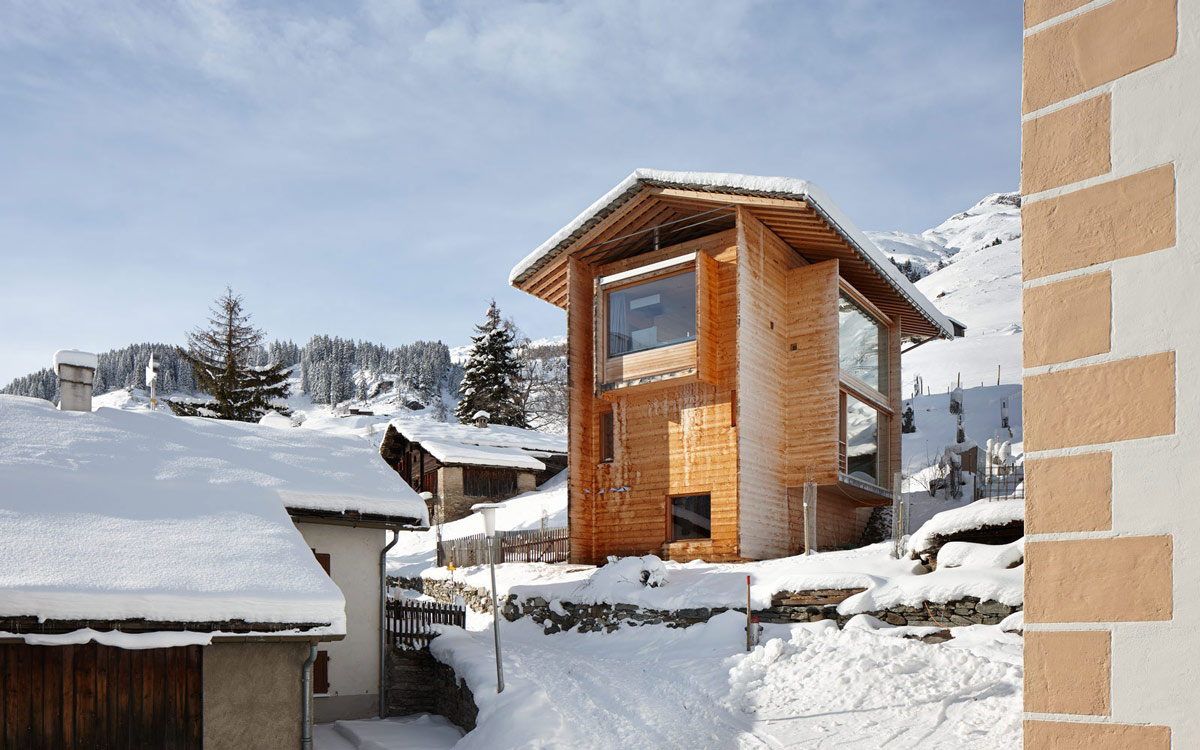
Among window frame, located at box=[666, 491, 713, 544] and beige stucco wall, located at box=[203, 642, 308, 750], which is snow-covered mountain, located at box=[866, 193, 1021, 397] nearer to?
window frame, located at box=[666, 491, 713, 544]

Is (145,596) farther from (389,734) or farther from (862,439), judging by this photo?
(862,439)

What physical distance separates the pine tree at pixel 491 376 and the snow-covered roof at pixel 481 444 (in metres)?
7.49

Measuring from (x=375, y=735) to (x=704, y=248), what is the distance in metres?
12.3

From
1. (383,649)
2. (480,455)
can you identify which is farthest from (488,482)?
(383,649)

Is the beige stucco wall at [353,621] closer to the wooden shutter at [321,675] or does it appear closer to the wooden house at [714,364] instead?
the wooden shutter at [321,675]

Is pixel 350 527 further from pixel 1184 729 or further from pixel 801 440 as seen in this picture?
pixel 1184 729

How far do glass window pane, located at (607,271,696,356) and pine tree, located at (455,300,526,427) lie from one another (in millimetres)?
31596

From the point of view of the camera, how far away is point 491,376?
176 ft

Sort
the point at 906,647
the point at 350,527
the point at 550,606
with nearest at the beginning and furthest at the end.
Result: 1. the point at 906,647
2. the point at 350,527
3. the point at 550,606

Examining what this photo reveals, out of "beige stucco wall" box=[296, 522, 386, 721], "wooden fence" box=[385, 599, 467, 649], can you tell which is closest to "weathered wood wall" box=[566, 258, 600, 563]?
"wooden fence" box=[385, 599, 467, 649]

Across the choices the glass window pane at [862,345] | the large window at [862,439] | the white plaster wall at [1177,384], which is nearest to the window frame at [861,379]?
the glass window pane at [862,345]

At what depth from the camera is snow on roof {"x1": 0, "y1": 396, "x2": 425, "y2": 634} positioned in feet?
30.8

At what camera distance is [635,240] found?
74.0 ft

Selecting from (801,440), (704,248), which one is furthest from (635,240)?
(801,440)
